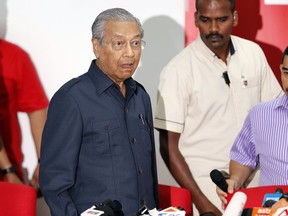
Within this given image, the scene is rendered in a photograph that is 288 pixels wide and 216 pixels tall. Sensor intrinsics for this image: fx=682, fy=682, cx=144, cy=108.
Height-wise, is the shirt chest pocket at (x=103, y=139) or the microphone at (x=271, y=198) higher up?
the shirt chest pocket at (x=103, y=139)

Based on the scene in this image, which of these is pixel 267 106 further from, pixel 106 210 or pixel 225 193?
pixel 106 210

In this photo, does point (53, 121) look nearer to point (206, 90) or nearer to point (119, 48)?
point (119, 48)

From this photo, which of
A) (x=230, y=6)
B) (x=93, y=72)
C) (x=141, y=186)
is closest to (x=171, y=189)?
(x=141, y=186)

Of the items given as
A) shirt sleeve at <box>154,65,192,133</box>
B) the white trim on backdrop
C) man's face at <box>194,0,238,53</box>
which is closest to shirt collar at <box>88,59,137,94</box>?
shirt sleeve at <box>154,65,192,133</box>

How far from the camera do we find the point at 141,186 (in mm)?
2721

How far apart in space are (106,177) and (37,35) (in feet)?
5.40

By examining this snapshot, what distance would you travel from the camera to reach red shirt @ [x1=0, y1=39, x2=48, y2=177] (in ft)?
12.7

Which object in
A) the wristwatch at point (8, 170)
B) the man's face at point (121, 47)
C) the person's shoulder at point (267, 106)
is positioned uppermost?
the man's face at point (121, 47)

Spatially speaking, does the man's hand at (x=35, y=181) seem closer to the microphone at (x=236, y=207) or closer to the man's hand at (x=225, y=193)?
the man's hand at (x=225, y=193)

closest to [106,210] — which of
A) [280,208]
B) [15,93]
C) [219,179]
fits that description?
[280,208]

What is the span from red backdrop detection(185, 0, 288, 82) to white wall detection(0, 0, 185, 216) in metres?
0.43

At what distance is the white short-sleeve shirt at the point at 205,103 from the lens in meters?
3.72

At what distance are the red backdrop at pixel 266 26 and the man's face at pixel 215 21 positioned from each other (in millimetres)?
682

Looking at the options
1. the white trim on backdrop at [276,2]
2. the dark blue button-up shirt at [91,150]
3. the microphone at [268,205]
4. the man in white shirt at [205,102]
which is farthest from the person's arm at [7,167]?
the white trim on backdrop at [276,2]
